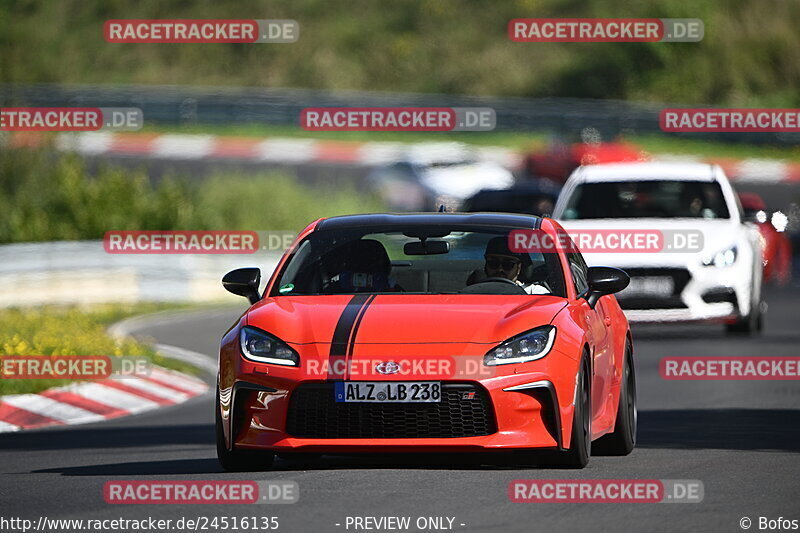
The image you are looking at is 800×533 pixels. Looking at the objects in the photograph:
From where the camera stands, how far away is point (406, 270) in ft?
35.4

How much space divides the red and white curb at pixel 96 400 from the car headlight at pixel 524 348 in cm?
553

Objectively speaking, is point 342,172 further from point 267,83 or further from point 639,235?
point 639,235

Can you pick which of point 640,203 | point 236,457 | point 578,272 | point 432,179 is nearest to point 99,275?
point 640,203

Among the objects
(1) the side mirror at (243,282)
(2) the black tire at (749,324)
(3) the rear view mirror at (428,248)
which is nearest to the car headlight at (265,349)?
(1) the side mirror at (243,282)

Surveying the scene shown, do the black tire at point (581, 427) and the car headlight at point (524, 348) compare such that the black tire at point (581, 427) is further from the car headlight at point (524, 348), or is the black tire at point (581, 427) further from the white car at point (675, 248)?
the white car at point (675, 248)

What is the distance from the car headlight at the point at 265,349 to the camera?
935 cm

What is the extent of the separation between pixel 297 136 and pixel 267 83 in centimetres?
1229

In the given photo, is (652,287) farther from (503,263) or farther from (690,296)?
(503,263)

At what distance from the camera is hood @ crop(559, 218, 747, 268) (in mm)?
18797

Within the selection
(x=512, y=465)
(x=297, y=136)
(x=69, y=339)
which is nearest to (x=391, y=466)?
(x=512, y=465)

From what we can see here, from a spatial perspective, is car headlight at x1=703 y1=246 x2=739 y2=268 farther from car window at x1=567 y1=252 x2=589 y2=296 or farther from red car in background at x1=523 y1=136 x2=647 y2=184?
red car in background at x1=523 y1=136 x2=647 y2=184

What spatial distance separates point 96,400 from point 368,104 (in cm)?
3601

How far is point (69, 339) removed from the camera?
1683 centimetres

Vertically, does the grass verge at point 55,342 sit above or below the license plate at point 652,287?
below
